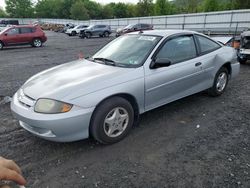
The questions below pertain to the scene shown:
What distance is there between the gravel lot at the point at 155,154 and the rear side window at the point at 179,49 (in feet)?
3.46

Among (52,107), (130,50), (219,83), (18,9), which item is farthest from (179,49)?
(18,9)

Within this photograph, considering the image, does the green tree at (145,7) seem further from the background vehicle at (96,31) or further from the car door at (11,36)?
the car door at (11,36)

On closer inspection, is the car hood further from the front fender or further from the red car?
the red car

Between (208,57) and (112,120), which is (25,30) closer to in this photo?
(208,57)

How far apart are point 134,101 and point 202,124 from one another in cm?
134

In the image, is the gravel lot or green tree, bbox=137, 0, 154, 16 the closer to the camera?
the gravel lot

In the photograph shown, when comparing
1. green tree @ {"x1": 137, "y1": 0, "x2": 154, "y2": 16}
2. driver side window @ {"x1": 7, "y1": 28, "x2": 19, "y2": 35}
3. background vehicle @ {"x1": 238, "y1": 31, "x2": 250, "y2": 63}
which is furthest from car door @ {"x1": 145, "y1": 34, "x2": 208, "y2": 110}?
green tree @ {"x1": 137, "y1": 0, "x2": 154, "y2": 16}

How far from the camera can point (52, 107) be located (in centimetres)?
316

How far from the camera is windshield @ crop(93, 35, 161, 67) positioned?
13.2ft

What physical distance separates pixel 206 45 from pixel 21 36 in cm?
1598

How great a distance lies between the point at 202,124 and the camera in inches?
167

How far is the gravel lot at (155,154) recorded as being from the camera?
2.88 meters

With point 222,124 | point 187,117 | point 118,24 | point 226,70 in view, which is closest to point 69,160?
point 187,117

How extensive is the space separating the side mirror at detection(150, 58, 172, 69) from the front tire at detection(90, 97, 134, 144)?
0.78 m
